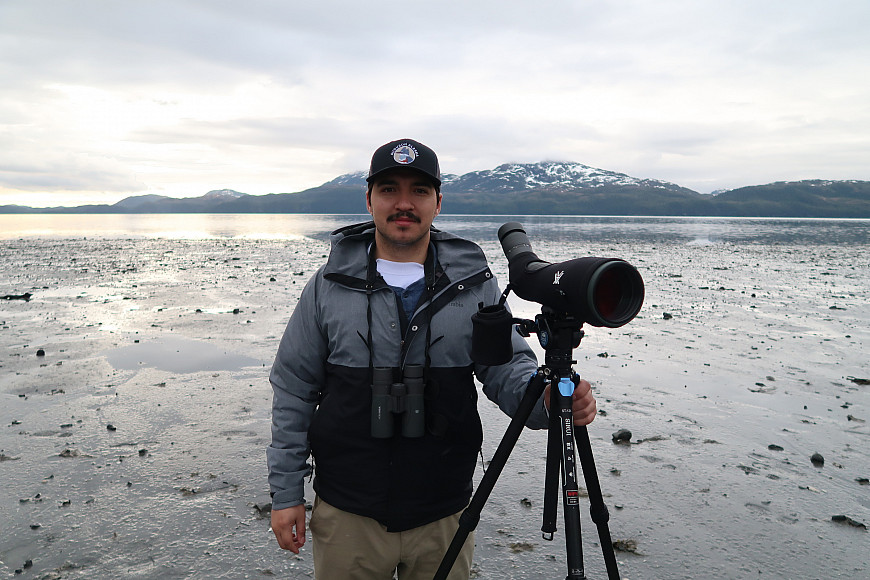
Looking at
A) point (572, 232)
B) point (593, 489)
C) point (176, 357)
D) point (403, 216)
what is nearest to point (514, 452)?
point (593, 489)

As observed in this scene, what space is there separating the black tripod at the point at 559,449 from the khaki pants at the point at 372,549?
27 centimetres

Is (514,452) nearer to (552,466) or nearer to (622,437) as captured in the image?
(622,437)

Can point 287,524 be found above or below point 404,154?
below

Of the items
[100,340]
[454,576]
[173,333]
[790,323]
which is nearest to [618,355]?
[790,323]

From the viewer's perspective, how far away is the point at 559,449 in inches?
91.6

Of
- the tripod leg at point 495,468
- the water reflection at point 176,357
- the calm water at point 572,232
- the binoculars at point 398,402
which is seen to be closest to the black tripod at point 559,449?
the tripod leg at point 495,468

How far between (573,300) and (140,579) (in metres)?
3.75

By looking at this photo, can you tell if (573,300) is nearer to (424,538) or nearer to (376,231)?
(376,231)

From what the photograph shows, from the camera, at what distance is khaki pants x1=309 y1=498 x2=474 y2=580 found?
8.72 ft

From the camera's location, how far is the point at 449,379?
267 centimetres

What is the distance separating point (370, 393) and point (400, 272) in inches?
26.0

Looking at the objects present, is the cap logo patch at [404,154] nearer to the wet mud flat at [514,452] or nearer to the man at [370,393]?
the man at [370,393]

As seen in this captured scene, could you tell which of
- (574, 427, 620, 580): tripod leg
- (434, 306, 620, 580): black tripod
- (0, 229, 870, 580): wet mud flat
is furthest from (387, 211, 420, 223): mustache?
(0, 229, 870, 580): wet mud flat

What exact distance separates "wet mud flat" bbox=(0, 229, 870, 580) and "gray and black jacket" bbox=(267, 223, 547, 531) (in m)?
1.77
